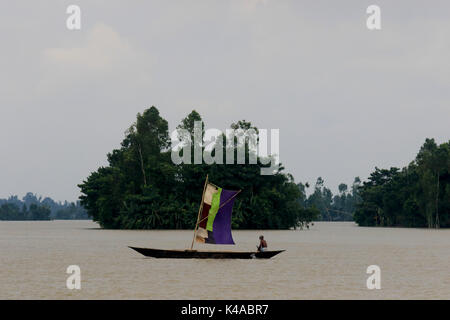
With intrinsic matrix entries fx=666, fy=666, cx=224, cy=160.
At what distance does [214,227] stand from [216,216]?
79 cm

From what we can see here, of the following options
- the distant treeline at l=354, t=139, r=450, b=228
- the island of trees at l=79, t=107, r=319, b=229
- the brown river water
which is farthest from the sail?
the distant treeline at l=354, t=139, r=450, b=228

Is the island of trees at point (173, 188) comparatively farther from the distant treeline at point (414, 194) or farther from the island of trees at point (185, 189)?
the distant treeline at point (414, 194)

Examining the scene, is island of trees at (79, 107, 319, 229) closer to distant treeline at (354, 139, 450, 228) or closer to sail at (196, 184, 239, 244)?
distant treeline at (354, 139, 450, 228)

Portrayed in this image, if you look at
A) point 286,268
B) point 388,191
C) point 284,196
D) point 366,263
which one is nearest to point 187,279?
point 286,268

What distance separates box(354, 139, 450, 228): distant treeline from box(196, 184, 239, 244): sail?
72064 mm

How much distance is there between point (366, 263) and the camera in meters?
43.7

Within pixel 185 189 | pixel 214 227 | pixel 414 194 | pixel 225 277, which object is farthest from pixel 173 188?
pixel 225 277

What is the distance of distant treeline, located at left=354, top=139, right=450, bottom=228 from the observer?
4237 inches

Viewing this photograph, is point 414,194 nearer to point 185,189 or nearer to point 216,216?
point 185,189

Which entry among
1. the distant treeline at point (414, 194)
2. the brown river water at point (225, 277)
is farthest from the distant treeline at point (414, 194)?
the brown river water at point (225, 277)

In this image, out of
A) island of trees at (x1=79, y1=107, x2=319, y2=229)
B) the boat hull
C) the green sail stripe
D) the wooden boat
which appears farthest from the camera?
island of trees at (x1=79, y1=107, x2=319, y2=229)

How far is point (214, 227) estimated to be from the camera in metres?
41.9

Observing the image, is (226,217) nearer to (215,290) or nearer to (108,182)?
(215,290)

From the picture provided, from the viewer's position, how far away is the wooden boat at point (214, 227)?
40.5 m
